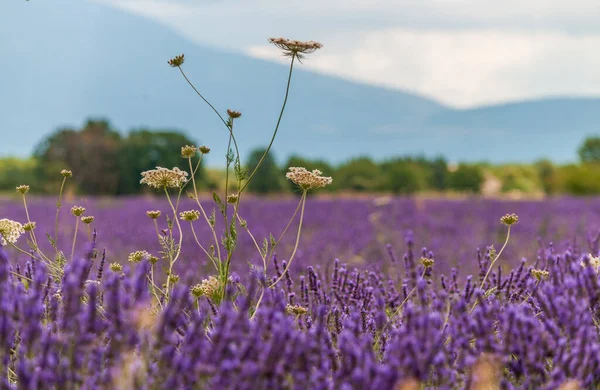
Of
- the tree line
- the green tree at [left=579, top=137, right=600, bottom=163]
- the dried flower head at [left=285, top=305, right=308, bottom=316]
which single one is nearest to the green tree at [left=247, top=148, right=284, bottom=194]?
the tree line

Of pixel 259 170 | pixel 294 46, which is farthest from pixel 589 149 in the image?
pixel 294 46

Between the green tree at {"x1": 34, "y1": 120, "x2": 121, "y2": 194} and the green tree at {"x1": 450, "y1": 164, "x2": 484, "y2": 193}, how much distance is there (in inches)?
597

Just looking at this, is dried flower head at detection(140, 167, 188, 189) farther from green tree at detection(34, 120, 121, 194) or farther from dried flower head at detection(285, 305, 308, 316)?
green tree at detection(34, 120, 121, 194)

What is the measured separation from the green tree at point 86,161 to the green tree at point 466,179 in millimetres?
15175

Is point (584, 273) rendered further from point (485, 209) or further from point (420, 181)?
point (420, 181)

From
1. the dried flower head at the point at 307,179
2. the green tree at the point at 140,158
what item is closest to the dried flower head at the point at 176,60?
the dried flower head at the point at 307,179

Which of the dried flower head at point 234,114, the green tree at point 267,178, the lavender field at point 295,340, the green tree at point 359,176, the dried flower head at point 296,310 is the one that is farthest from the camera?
the green tree at point 267,178

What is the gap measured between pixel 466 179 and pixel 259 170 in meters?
8.39

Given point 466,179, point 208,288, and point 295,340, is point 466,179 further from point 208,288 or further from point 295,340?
point 295,340

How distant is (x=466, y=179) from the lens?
2672 centimetres

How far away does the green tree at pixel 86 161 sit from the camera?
30.1 meters

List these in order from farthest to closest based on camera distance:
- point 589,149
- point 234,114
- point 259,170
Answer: point 589,149, point 259,170, point 234,114

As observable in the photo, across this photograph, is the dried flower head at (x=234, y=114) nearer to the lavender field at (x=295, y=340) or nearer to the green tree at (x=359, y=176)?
the lavender field at (x=295, y=340)

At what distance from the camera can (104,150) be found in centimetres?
3008
